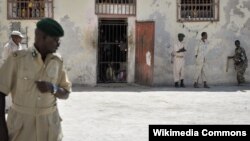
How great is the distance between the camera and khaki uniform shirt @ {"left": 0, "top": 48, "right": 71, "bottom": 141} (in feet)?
10.7

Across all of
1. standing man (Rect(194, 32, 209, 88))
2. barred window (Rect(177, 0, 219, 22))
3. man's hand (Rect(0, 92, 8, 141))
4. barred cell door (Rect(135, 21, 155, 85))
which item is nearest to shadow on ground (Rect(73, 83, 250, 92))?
barred cell door (Rect(135, 21, 155, 85))

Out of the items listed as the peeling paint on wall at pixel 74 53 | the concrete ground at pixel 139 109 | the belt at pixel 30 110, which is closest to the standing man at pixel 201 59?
the concrete ground at pixel 139 109

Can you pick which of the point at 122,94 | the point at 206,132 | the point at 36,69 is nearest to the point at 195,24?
the point at 122,94

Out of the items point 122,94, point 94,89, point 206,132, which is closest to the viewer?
point 206,132

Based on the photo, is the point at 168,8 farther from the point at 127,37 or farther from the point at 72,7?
the point at 72,7

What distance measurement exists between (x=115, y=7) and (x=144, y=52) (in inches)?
63.8

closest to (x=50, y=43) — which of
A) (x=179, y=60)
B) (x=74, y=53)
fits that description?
(x=74, y=53)

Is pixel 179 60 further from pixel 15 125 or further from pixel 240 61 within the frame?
pixel 15 125

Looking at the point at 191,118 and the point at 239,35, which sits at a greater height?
the point at 239,35

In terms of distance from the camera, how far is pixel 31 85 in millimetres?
3250

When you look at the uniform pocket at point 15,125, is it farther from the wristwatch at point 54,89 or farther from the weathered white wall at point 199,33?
the weathered white wall at point 199,33

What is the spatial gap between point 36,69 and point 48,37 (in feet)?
0.79

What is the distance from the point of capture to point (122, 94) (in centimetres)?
1302

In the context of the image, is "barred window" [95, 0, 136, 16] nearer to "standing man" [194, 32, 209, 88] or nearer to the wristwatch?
"standing man" [194, 32, 209, 88]
